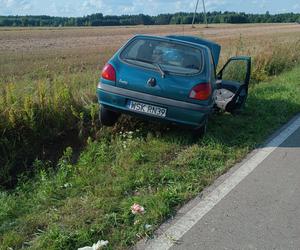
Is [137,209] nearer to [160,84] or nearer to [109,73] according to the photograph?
[160,84]

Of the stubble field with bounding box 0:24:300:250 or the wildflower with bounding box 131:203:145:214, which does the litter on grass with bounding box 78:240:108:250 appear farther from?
the wildflower with bounding box 131:203:145:214

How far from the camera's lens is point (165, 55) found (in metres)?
6.43

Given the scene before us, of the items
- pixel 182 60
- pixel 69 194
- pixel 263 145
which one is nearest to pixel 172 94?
pixel 182 60

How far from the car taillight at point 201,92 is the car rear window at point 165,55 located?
28 cm

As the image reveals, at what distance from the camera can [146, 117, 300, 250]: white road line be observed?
350cm

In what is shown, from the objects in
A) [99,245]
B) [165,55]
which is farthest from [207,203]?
[165,55]

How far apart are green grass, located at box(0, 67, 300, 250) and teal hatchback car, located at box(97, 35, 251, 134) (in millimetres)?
438

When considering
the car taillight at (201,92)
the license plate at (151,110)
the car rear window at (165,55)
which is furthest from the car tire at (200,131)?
the car rear window at (165,55)

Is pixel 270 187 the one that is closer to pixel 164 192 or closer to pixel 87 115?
pixel 164 192

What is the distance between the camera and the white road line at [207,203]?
3.50m

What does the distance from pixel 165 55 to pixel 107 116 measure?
4.32 ft

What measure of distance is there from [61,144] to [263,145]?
10.2 ft


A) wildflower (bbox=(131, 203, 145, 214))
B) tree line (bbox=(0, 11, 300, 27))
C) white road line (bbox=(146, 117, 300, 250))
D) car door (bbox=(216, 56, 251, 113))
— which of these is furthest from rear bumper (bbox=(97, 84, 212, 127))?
tree line (bbox=(0, 11, 300, 27))

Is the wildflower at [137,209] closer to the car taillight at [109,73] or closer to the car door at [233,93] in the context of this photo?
the car taillight at [109,73]
